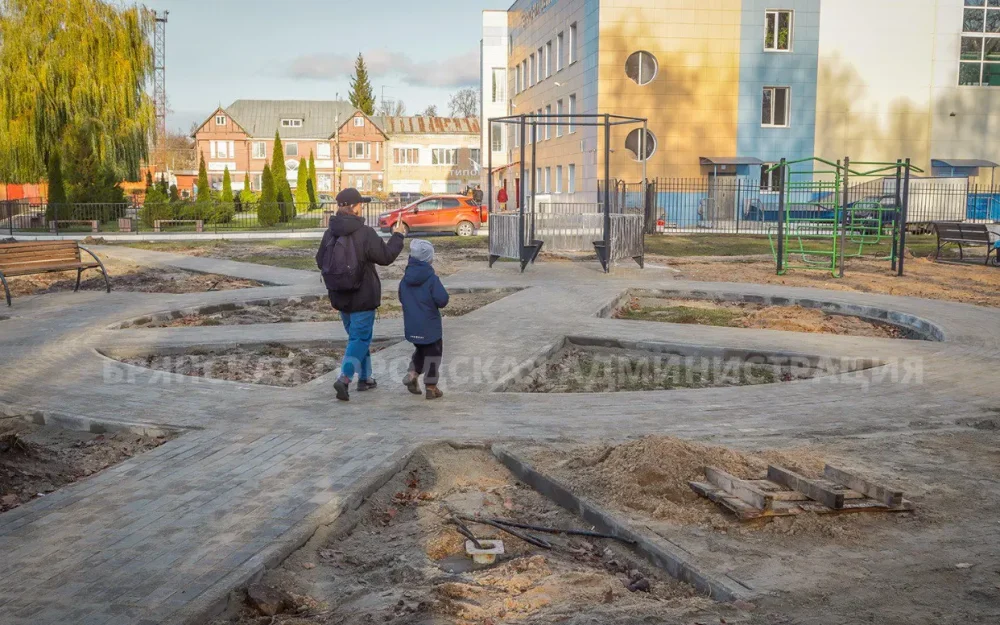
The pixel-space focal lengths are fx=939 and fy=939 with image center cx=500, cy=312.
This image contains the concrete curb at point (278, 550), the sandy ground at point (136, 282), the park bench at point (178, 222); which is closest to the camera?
the concrete curb at point (278, 550)

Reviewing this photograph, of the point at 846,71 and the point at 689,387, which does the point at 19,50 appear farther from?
the point at 689,387

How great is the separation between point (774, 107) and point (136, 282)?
29986 millimetres

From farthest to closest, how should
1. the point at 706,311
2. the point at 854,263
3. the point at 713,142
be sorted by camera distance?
1. the point at 713,142
2. the point at 854,263
3. the point at 706,311

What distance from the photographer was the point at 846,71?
131 feet

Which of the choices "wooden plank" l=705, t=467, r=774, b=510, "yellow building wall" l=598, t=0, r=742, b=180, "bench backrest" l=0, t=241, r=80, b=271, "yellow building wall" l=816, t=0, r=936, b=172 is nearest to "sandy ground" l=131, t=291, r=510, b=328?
"bench backrest" l=0, t=241, r=80, b=271

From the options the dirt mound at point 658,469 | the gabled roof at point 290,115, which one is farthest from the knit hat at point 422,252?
the gabled roof at point 290,115

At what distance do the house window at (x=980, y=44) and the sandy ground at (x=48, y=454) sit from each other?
4235cm

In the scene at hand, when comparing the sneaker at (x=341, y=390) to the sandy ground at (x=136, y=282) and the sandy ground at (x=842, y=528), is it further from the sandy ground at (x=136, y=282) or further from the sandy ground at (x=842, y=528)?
the sandy ground at (x=136, y=282)

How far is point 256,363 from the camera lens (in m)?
9.65

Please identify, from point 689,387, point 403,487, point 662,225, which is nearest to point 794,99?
point 662,225

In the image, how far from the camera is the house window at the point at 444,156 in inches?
3745

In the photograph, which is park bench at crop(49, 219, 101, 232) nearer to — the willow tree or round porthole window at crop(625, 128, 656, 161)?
the willow tree

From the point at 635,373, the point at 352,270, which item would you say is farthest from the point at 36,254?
the point at 635,373

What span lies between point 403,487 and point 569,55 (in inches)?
1587
